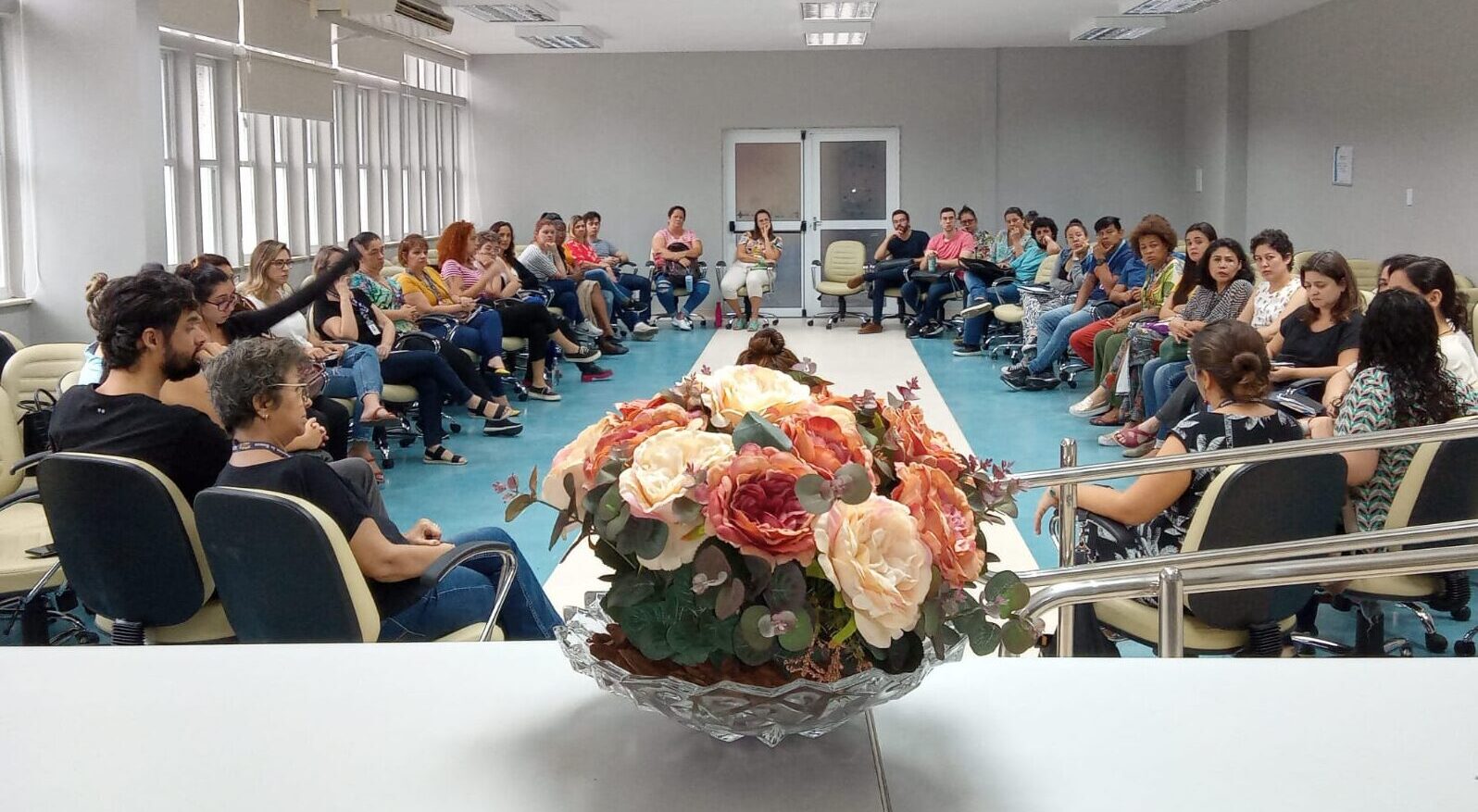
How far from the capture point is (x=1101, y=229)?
1052cm

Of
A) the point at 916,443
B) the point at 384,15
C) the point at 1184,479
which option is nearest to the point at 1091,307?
the point at 384,15

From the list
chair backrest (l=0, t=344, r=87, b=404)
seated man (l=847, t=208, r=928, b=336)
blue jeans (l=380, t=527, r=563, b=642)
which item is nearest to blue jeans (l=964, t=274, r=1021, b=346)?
seated man (l=847, t=208, r=928, b=336)

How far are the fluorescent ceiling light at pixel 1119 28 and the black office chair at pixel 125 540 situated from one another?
1131 cm

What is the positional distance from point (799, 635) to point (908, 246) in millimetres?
14509

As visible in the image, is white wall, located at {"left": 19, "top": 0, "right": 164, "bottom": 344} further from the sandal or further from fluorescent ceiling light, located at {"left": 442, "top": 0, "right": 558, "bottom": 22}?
fluorescent ceiling light, located at {"left": 442, "top": 0, "right": 558, "bottom": 22}

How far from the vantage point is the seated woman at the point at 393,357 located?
7809 millimetres

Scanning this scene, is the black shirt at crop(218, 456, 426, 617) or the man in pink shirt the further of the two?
the man in pink shirt

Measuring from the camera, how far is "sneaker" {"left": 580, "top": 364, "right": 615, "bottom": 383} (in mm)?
11531

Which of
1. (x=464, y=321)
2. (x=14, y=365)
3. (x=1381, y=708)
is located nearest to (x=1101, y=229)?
(x=464, y=321)

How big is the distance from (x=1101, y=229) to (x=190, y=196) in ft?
21.2

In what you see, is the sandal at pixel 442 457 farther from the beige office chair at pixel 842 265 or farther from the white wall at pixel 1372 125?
the beige office chair at pixel 842 265

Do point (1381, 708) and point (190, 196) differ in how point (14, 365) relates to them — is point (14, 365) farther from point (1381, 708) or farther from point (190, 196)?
point (1381, 708)

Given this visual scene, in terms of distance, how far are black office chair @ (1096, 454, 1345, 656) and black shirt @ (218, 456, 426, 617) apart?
5.77 feet

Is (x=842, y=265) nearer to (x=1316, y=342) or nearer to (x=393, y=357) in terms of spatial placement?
(x=393, y=357)
